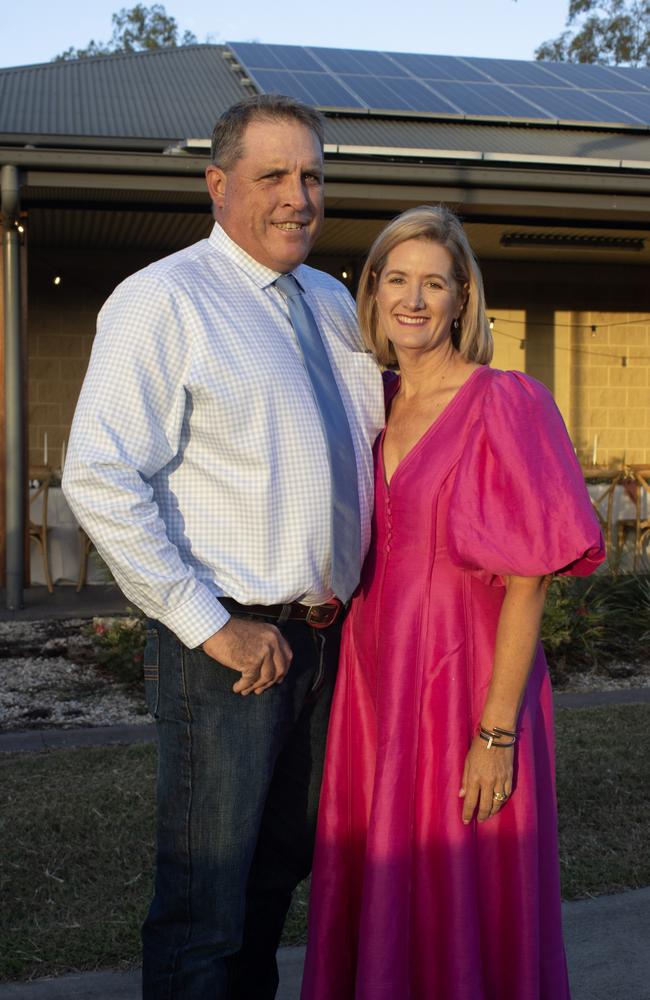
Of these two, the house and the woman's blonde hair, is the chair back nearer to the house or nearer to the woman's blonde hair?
the house

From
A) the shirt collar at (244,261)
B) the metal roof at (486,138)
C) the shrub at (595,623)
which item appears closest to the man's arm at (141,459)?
the shirt collar at (244,261)

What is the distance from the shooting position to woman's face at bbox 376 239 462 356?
2633mm

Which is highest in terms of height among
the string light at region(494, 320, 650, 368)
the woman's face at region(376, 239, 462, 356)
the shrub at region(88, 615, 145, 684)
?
the string light at region(494, 320, 650, 368)

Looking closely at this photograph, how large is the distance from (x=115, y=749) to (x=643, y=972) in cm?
278

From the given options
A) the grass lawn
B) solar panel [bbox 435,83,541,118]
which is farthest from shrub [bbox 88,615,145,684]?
solar panel [bbox 435,83,541,118]

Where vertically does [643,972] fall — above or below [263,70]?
below

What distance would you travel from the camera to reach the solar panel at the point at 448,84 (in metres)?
10.9

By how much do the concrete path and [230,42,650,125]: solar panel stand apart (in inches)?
324

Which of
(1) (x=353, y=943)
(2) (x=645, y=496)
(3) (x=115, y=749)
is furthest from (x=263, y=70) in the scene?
(1) (x=353, y=943)

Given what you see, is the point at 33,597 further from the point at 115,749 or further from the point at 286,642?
the point at 286,642

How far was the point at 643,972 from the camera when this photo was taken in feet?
10.9

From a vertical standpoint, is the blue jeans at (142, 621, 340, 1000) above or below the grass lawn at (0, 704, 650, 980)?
above

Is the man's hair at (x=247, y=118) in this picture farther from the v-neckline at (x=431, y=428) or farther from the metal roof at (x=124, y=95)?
the metal roof at (x=124, y=95)

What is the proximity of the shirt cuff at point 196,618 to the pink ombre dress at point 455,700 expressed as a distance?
1.49 feet
